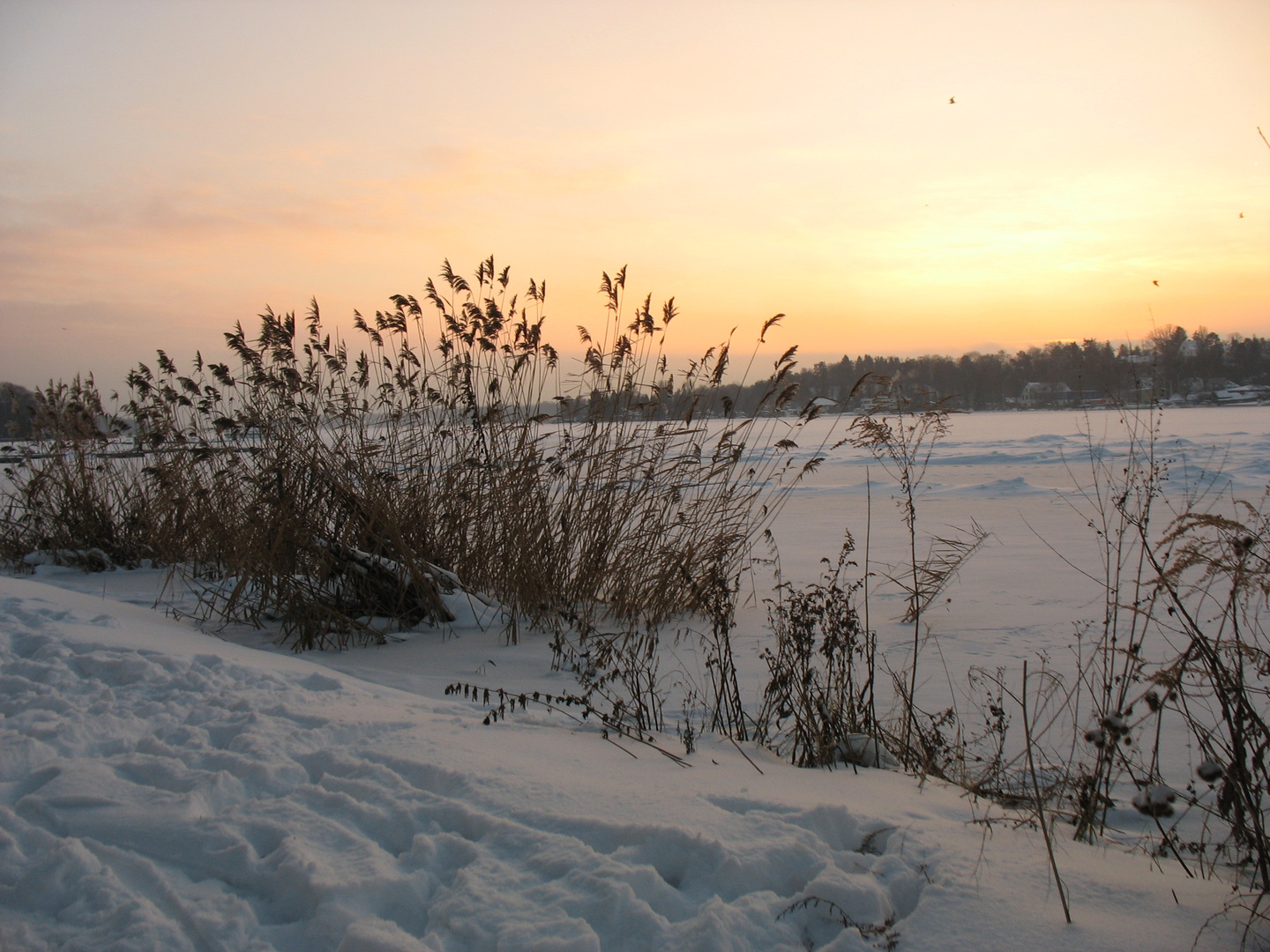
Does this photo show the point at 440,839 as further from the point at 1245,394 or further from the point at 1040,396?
the point at 1245,394

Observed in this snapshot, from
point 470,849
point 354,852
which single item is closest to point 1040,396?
point 470,849

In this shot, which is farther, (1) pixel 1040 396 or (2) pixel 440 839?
(1) pixel 1040 396

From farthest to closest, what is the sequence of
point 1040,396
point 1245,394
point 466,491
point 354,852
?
point 1245,394, point 1040,396, point 466,491, point 354,852

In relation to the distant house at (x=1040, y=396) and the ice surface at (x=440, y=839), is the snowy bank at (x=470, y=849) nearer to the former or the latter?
the ice surface at (x=440, y=839)

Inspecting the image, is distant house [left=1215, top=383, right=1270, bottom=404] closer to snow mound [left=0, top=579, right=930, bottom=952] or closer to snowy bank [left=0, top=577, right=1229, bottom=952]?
snowy bank [left=0, top=577, right=1229, bottom=952]

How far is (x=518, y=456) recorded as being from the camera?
17.4 feet

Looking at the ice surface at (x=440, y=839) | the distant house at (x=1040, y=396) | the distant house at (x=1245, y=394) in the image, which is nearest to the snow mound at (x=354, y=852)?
the ice surface at (x=440, y=839)

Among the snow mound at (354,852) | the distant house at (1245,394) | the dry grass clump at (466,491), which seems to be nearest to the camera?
the snow mound at (354,852)

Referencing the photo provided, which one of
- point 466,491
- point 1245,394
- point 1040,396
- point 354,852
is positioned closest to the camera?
point 354,852

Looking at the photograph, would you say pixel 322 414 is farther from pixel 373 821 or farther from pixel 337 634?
pixel 373 821

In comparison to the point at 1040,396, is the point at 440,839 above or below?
below

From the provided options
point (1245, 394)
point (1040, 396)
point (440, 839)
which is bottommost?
point (440, 839)

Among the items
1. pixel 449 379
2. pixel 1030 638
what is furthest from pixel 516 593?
pixel 1030 638

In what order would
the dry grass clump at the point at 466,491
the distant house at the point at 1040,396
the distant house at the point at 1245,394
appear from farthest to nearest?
the distant house at the point at 1245,394 → the distant house at the point at 1040,396 → the dry grass clump at the point at 466,491
